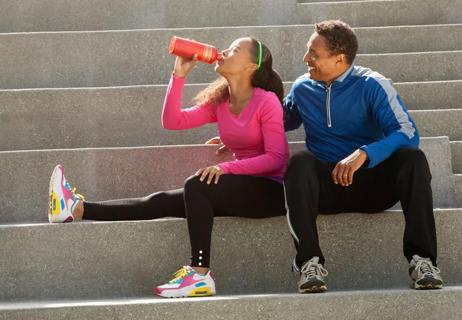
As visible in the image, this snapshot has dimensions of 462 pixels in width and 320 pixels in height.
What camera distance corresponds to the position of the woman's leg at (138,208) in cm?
420

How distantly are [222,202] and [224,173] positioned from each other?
120 mm

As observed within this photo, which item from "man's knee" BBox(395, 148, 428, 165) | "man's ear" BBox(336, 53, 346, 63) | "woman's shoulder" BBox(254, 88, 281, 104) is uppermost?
"man's ear" BBox(336, 53, 346, 63)

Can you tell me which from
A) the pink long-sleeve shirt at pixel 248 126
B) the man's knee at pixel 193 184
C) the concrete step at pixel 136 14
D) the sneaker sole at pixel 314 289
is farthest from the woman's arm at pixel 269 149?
the concrete step at pixel 136 14

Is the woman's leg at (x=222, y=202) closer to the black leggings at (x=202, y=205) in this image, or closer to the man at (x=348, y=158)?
the black leggings at (x=202, y=205)

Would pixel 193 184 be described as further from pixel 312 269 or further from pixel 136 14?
pixel 136 14

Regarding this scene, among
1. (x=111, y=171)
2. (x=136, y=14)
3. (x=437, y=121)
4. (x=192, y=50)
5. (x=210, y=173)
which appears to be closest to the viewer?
(x=210, y=173)

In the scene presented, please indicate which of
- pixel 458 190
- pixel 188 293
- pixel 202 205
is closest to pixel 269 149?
pixel 202 205

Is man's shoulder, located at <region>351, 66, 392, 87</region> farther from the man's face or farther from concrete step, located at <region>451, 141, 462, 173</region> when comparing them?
concrete step, located at <region>451, 141, 462, 173</region>

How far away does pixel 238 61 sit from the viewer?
430 centimetres

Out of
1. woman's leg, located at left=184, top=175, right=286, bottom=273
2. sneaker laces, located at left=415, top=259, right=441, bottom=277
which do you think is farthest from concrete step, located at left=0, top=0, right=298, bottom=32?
sneaker laces, located at left=415, top=259, right=441, bottom=277

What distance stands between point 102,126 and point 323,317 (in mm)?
1788

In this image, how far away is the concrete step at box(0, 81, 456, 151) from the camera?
4887 millimetres

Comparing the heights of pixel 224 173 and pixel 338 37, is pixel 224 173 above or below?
below

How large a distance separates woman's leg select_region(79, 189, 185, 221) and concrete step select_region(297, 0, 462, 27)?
84.6 inches
